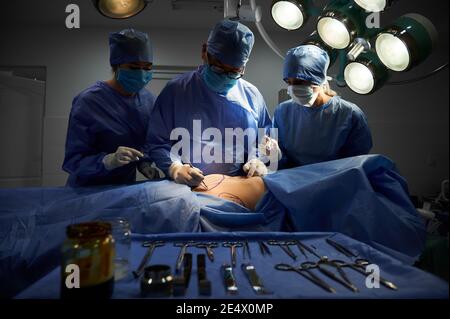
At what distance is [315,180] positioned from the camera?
4.42 ft

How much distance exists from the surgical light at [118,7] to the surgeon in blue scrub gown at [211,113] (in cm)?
40

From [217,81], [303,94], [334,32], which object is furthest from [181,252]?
[334,32]

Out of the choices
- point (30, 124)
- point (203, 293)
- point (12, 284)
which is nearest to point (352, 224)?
point (203, 293)

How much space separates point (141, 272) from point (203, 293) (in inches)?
8.4

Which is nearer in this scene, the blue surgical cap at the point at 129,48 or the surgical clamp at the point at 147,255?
the surgical clamp at the point at 147,255

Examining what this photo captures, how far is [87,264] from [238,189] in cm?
94

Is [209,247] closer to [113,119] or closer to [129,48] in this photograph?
[113,119]

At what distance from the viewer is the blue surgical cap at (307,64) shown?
1.77 metres

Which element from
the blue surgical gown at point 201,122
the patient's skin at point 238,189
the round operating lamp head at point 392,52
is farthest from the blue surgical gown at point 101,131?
the round operating lamp head at point 392,52

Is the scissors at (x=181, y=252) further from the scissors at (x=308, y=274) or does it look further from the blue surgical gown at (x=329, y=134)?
the blue surgical gown at (x=329, y=134)

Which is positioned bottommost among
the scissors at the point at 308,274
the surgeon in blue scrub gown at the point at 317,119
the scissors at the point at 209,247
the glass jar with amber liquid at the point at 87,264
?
the scissors at the point at 209,247

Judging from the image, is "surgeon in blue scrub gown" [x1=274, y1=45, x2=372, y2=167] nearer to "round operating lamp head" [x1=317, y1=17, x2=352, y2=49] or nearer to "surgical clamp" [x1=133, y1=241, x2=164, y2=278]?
"round operating lamp head" [x1=317, y1=17, x2=352, y2=49]

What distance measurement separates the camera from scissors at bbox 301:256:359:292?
2.64ft

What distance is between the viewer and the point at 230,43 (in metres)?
1.61
